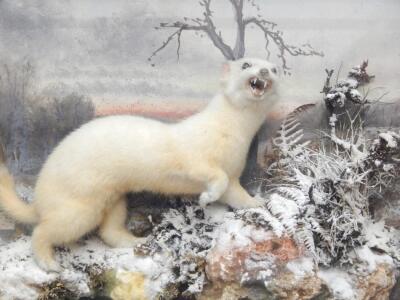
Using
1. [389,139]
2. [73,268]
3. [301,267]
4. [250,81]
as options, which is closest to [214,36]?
[250,81]

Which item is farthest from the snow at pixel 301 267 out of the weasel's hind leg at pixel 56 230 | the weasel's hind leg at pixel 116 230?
the weasel's hind leg at pixel 56 230

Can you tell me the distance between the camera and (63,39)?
2941 mm

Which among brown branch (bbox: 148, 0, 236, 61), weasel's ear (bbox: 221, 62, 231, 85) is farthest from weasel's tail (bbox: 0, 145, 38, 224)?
weasel's ear (bbox: 221, 62, 231, 85)

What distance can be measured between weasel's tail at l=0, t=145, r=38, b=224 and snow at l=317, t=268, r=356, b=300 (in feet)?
4.83

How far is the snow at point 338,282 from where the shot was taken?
2.46 m

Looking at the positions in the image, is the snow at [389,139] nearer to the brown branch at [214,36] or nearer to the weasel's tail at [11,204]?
the brown branch at [214,36]

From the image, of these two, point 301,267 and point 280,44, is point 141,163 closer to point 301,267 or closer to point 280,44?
point 301,267

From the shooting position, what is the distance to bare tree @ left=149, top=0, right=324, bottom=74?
292 cm

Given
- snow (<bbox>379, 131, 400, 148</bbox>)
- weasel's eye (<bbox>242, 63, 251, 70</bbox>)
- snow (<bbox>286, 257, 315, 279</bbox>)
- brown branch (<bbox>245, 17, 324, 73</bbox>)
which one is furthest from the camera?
brown branch (<bbox>245, 17, 324, 73</bbox>)

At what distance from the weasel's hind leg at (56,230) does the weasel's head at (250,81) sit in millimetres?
927

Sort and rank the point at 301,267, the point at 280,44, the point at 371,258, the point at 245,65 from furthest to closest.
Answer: the point at 280,44
the point at 245,65
the point at 371,258
the point at 301,267

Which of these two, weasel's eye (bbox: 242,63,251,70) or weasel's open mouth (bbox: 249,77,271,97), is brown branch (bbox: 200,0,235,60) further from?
weasel's open mouth (bbox: 249,77,271,97)

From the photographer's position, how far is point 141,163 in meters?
2.63

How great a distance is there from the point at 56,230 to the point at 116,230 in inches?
12.5
